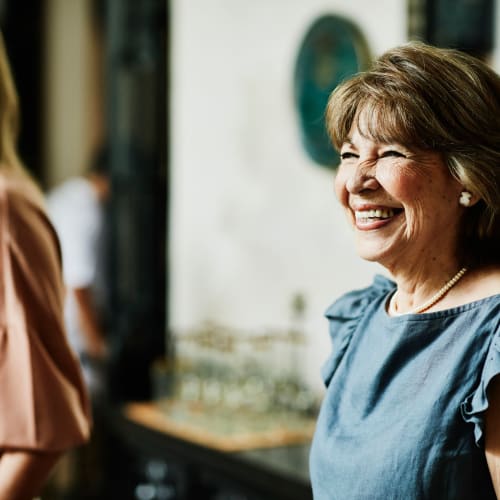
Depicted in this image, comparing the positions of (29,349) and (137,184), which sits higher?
(29,349)

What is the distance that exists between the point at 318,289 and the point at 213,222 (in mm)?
894

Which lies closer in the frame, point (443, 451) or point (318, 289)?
point (443, 451)

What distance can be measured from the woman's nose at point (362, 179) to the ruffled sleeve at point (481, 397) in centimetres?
32

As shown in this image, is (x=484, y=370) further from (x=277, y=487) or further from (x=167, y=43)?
(x=167, y=43)

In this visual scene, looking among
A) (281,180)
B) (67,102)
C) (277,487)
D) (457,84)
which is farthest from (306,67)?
(67,102)

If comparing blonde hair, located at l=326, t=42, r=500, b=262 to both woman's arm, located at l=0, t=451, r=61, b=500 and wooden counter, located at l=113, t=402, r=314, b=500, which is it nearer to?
woman's arm, located at l=0, t=451, r=61, b=500

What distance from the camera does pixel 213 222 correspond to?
5078mm

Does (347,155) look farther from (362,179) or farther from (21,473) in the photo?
(21,473)

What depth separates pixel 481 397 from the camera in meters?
1.50

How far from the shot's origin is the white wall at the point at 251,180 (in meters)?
4.32

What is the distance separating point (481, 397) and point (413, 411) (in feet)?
0.44

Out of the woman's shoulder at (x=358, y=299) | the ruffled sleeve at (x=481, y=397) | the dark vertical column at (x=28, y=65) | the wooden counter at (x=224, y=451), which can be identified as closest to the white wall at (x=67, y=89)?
the dark vertical column at (x=28, y=65)

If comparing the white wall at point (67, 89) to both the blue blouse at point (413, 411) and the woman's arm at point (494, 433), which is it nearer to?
the blue blouse at point (413, 411)

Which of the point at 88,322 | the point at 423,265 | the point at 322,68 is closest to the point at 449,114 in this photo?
the point at 423,265
